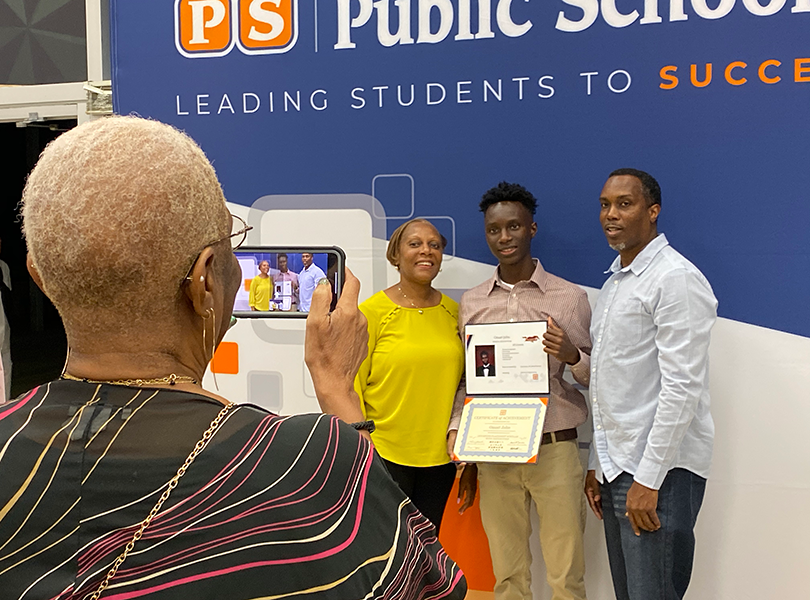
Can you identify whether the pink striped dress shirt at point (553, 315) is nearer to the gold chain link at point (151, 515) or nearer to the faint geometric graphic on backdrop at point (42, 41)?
the gold chain link at point (151, 515)

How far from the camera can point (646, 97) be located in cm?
249

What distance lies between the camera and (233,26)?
9.58ft

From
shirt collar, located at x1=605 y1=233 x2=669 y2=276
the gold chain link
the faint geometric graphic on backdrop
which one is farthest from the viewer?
the faint geometric graphic on backdrop

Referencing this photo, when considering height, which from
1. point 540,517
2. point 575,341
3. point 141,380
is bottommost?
point 540,517

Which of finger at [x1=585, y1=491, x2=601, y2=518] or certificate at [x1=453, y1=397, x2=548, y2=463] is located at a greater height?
certificate at [x1=453, y1=397, x2=548, y2=463]

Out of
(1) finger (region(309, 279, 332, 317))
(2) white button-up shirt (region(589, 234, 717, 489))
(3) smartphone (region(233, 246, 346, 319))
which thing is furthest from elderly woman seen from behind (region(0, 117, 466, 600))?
(3) smartphone (region(233, 246, 346, 319))

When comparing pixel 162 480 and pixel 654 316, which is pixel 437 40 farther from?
pixel 162 480

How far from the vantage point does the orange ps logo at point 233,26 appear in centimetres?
286

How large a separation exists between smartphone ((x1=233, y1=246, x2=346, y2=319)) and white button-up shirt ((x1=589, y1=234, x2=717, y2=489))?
1.02 metres

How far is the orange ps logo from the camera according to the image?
9.39 ft

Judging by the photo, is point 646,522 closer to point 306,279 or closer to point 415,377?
point 415,377

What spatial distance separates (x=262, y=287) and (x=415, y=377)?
2.20 ft

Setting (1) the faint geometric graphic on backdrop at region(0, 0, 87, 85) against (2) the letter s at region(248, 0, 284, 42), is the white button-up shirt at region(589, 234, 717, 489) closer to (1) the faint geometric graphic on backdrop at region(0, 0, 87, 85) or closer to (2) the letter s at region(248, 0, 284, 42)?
(2) the letter s at region(248, 0, 284, 42)

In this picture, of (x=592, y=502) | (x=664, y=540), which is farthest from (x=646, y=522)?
(x=592, y=502)
